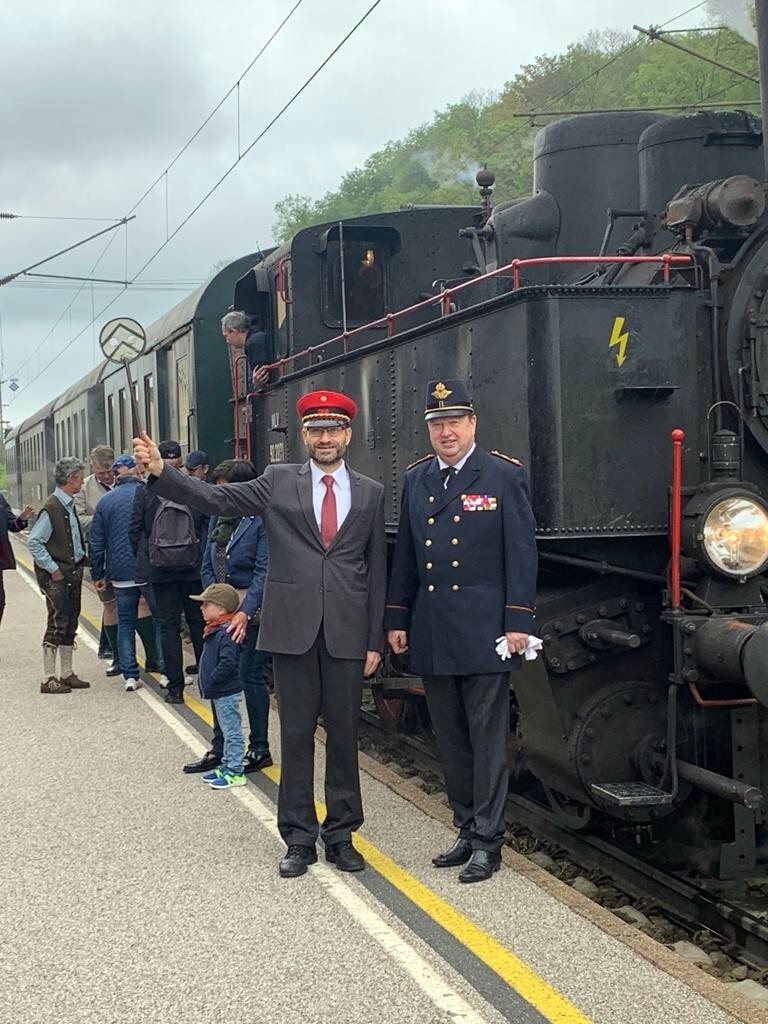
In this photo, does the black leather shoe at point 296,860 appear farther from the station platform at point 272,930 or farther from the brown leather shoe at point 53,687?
the brown leather shoe at point 53,687

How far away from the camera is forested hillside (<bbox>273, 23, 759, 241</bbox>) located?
44.5m

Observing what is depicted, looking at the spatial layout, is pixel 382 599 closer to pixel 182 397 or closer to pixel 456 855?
pixel 456 855

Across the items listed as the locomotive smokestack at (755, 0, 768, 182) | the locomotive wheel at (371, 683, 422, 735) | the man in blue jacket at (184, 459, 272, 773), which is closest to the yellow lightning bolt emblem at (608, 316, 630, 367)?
the locomotive smokestack at (755, 0, 768, 182)

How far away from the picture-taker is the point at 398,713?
7.67m

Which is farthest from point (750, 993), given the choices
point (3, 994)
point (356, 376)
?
point (356, 376)

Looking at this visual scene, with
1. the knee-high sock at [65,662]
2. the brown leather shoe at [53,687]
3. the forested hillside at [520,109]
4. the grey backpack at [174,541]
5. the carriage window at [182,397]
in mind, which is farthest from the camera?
the forested hillside at [520,109]

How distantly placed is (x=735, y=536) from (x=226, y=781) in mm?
2901

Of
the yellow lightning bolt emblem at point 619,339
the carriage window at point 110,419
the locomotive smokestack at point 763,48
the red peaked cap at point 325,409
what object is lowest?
the red peaked cap at point 325,409

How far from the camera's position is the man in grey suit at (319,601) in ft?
16.2

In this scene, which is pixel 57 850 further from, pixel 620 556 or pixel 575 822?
pixel 620 556

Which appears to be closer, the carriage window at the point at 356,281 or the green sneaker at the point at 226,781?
the green sneaker at the point at 226,781

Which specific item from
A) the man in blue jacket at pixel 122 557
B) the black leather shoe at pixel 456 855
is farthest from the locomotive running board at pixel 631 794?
the man in blue jacket at pixel 122 557

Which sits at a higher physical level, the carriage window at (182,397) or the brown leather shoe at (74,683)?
the carriage window at (182,397)

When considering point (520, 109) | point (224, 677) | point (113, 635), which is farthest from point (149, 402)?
point (520, 109)
